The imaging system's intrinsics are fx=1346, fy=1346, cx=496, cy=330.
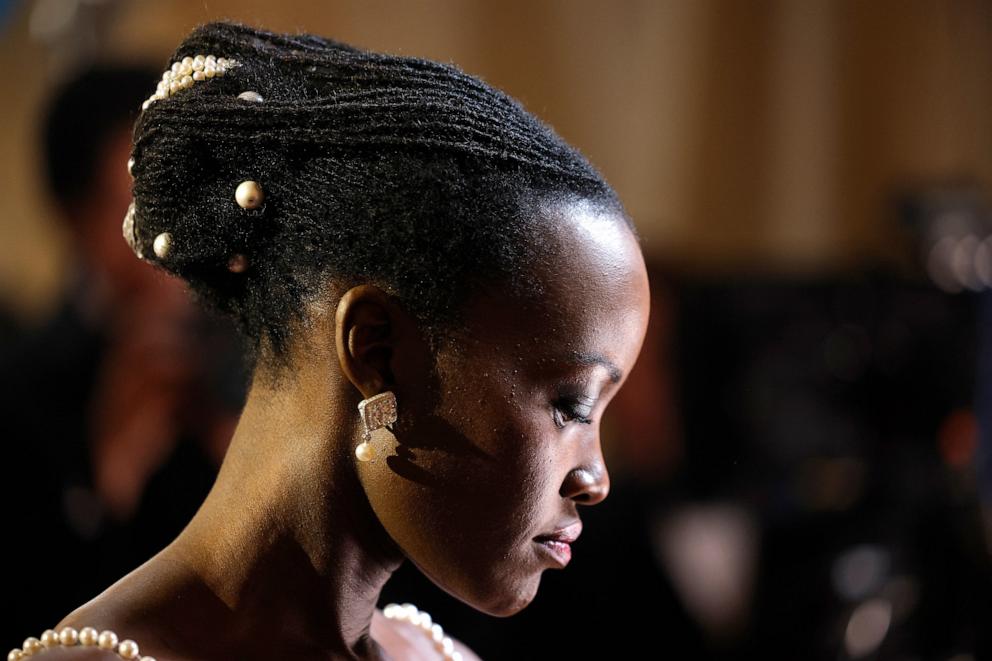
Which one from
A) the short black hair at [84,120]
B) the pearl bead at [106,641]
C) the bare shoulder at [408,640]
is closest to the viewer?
the pearl bead at [106,641]

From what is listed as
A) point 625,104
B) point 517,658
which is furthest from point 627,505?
point 625,104

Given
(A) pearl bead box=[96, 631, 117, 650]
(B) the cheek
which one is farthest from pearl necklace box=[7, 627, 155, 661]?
(B) the cheek

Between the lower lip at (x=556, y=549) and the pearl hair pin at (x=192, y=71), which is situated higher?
the pearl hair pin at (x=192, y=71)

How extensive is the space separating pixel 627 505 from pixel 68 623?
4.51ft

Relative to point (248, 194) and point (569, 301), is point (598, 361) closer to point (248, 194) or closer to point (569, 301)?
point (569, 301)

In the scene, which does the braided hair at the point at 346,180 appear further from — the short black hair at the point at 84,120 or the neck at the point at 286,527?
the short black hair at the point at 84,120

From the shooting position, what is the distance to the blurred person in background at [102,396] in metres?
1.46

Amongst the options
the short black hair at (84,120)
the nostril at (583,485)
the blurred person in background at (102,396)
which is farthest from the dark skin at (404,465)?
the short black hair at (84,120)

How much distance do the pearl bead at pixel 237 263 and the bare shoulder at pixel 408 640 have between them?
348 millimetres

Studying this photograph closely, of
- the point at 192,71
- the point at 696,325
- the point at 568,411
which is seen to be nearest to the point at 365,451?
the point at 568,411

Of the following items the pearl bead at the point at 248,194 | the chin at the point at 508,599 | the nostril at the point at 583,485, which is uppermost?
the pearl bead at the point at 248,194

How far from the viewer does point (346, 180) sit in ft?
3.05

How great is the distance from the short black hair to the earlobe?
0.98m

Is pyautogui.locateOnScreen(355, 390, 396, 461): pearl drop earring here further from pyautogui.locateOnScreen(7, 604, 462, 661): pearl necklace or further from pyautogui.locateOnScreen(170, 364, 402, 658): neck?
pyautogui.locateOnScreen(7, 604, 462, 661): pearl necklace
